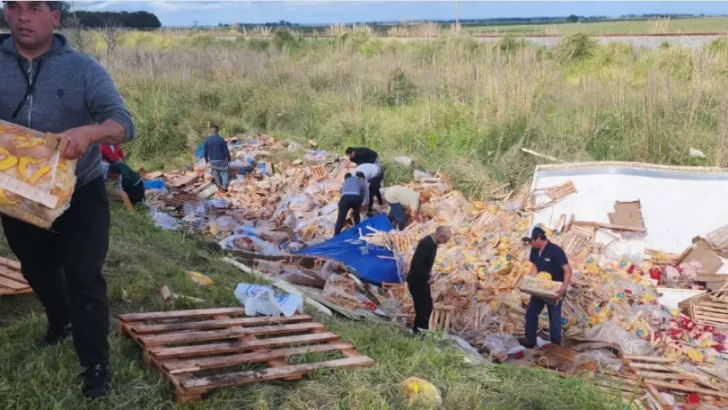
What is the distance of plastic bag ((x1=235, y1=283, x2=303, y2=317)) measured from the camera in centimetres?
442

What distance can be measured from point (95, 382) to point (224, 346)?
82 centimetres

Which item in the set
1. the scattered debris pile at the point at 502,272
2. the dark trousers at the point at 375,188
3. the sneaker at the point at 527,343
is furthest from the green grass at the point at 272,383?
the dark trousers at the point at 375,188

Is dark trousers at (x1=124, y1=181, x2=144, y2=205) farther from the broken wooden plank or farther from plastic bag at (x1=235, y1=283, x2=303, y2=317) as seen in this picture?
the broken wooden plank

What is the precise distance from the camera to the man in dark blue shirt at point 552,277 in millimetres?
6754

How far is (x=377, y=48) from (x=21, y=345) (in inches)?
803

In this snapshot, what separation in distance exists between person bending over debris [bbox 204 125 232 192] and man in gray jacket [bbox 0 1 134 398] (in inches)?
372

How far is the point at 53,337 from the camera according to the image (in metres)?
3.34

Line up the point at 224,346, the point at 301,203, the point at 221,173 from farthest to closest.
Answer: the point at 221,173 < the point at 301,203 < the point at 224,346

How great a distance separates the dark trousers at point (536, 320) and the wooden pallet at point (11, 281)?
16.8ft

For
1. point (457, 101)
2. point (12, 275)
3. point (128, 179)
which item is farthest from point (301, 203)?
point (12, 275)

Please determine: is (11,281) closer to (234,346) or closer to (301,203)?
(234,346)

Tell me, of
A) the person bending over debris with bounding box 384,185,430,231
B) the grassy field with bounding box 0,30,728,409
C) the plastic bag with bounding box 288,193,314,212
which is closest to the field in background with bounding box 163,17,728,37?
the grassy field with bounding box 0,30,728,409

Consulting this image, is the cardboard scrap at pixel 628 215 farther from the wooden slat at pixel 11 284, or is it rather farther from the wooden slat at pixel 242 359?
the wooden slat at pixel 11 284

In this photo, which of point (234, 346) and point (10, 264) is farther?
point (10, 264)
